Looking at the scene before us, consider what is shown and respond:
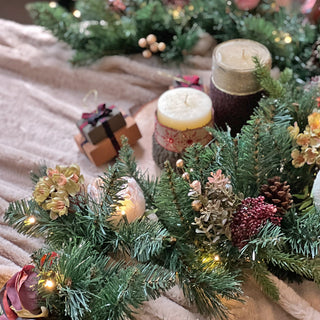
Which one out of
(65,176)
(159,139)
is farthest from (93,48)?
(65,176)

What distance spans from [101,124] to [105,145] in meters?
0.04

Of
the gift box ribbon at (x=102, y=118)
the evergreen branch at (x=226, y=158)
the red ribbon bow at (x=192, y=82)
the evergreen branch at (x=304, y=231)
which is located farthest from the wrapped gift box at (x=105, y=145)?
the evergreen branch at (x=304, y=231)

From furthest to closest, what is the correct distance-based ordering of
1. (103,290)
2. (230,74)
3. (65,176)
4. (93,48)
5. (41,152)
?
(93,48), (41,152), (230,74), (65,176), (103,290)

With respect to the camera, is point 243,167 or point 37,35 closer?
point 243,167

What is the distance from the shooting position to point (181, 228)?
610 millimetres

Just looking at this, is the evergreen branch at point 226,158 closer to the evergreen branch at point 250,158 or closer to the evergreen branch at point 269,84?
the evergreen branch at point 250,158

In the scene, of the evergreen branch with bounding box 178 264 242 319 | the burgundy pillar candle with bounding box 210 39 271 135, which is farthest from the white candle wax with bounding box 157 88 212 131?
the evergreen branch with bounding box 178 264 242 319

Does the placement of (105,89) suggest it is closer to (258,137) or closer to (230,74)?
(230,74)

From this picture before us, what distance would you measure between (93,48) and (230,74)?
40 centimetres

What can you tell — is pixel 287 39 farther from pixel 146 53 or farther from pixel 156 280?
pixel 156 280

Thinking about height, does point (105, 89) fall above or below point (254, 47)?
below

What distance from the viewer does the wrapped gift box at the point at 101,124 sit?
852mm

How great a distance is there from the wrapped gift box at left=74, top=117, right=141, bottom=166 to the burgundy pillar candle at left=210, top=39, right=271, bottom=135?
0.59 feet

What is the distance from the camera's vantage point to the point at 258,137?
584mm
